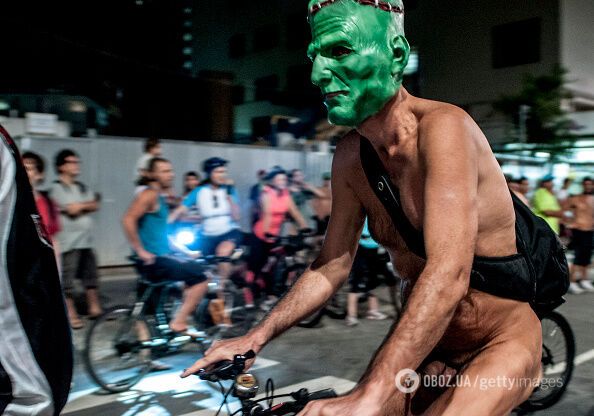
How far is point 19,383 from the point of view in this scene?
162 cm

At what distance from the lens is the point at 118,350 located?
5547 mm

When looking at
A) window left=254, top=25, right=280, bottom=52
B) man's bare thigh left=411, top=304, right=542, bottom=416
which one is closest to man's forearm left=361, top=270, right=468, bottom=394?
man's bare thigh left=411, top=304, right=542, bottom=416

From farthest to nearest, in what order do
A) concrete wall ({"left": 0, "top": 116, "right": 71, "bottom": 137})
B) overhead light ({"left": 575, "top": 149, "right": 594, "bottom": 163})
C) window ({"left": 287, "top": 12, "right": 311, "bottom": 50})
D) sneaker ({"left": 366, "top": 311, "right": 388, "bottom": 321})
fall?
1. window ({"left": 287, "top": 12, "right": 311, "bottom": 50})
2. overhead light ({"left": 575, "top": 149, "right": 594, "bottom": 163})
3. concrete wall ({"left": 0, "top": 116, "right": 71, "bottom": 137})
4. sneaker ({"left": 366, "top": 311, "right": 388, "bottom": 321})

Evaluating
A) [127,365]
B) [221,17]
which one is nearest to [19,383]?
[127,365]

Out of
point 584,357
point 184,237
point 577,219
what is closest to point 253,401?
point 184,237

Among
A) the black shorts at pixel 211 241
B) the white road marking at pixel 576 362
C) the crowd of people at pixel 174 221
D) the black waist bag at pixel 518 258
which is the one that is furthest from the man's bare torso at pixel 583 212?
the black waist bag at pixel 518 258

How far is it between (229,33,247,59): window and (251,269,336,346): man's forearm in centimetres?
3642

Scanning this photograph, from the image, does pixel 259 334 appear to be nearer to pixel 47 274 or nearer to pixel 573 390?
pixel 47 274

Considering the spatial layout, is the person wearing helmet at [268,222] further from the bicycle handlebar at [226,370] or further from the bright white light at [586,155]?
the bright white light at [586,155]

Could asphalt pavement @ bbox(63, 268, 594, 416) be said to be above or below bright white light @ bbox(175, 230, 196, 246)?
below

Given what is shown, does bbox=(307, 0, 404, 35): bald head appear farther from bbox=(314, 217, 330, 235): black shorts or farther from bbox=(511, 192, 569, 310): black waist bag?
bbox=(314, 217, 330, 235): black shorts

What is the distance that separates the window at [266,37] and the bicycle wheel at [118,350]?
31.1 metres

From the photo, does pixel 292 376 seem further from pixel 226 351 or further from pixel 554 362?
pixel 226 351

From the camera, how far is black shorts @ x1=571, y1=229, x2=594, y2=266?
10.9 meters
